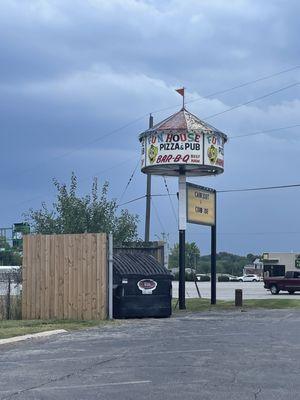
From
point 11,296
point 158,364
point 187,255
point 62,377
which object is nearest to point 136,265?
point 11,296

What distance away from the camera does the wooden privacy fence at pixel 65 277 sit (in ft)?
67.9

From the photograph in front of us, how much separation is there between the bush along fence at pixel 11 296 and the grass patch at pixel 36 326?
7.05ft

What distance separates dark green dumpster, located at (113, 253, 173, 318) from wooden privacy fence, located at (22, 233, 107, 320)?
648 millimetres

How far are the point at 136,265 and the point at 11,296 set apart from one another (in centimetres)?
411

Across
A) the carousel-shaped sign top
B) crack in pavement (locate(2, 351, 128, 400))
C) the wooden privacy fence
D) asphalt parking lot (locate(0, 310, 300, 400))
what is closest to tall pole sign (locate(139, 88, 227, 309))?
the carousel-shaped sign top

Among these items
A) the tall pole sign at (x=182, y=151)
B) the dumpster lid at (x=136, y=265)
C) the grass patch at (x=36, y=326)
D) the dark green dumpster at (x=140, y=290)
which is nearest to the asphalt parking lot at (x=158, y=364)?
the grass patch at (x=36, y=326)

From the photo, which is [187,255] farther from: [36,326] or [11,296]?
[36,326]

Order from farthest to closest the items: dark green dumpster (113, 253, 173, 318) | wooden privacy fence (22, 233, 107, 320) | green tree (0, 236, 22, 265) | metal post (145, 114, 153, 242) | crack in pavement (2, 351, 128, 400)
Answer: green tree (0, 236, 22, 265)
metal post (145, 114, 153, 242)
dark green dumpster (113, 253, 173, 318)
wooden privacy fence (22, 233, 107, 320)
crack in pavement (2, 351, 128, 400)

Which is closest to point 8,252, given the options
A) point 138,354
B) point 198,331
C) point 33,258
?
point 33,258

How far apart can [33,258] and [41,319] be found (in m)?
1.94

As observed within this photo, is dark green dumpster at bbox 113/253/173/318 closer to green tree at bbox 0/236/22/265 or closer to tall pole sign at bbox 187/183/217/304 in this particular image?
tall pole sign at bbox 187/183/217/304

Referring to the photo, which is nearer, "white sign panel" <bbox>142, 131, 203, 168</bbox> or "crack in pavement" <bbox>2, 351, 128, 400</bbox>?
"crack in pavement" <bbox>2, 351, 128, 400</bbox>

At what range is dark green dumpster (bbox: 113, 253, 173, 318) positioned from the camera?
21.1m

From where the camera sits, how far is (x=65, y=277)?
20984 millimetres
